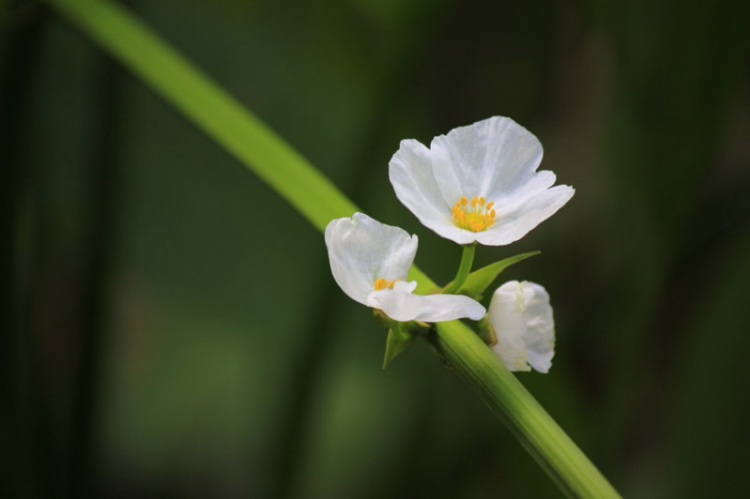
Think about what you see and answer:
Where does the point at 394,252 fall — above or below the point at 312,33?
below

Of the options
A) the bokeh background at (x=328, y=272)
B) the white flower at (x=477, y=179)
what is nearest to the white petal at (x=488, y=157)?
the white flower at (x=477, y=179)

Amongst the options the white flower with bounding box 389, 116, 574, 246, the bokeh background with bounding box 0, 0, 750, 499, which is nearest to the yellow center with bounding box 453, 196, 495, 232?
the white flower with bounding box 389, 116, 574, 246

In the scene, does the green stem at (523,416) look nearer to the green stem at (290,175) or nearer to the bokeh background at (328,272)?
the green stem at (290,175)

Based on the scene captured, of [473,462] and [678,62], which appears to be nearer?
[678,62]

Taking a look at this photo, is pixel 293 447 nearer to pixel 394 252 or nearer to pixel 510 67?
pixel 394 252

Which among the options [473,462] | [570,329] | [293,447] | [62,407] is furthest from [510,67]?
[62,407]
